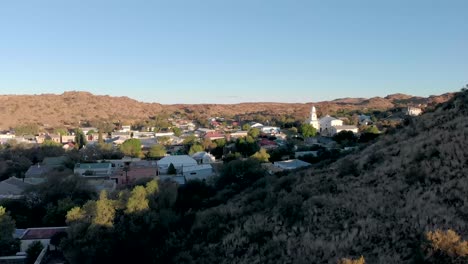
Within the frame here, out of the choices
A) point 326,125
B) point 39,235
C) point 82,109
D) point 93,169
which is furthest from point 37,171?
point 82,109

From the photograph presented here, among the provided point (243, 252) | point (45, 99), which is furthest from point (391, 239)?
point (45, 99)

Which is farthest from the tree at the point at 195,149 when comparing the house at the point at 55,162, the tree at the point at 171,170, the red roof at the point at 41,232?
the red roof at the point at 41,232

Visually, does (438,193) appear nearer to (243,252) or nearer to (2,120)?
(243,252)

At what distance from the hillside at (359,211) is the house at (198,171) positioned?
1698cm

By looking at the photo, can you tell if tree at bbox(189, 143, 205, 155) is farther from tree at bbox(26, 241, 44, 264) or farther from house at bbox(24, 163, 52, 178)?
tree at bbox(26, 241, 44, 264)

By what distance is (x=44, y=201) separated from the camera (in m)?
22.3

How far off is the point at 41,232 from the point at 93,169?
1580 cm

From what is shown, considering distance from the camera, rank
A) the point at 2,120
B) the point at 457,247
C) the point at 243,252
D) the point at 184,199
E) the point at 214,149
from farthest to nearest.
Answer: the point at 2,120 < the point at 214,149 < the point at 184,199 < the point at 243,252 < the point at 457,247

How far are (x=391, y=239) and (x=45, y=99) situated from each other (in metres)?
122

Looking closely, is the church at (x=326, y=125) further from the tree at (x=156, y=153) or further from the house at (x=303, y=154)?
the tree at (x=156, y=153)

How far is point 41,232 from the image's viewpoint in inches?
719

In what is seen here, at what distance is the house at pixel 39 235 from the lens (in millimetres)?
17000

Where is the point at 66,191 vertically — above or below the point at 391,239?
below

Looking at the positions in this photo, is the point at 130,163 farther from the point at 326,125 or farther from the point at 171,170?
the point at 326,125
